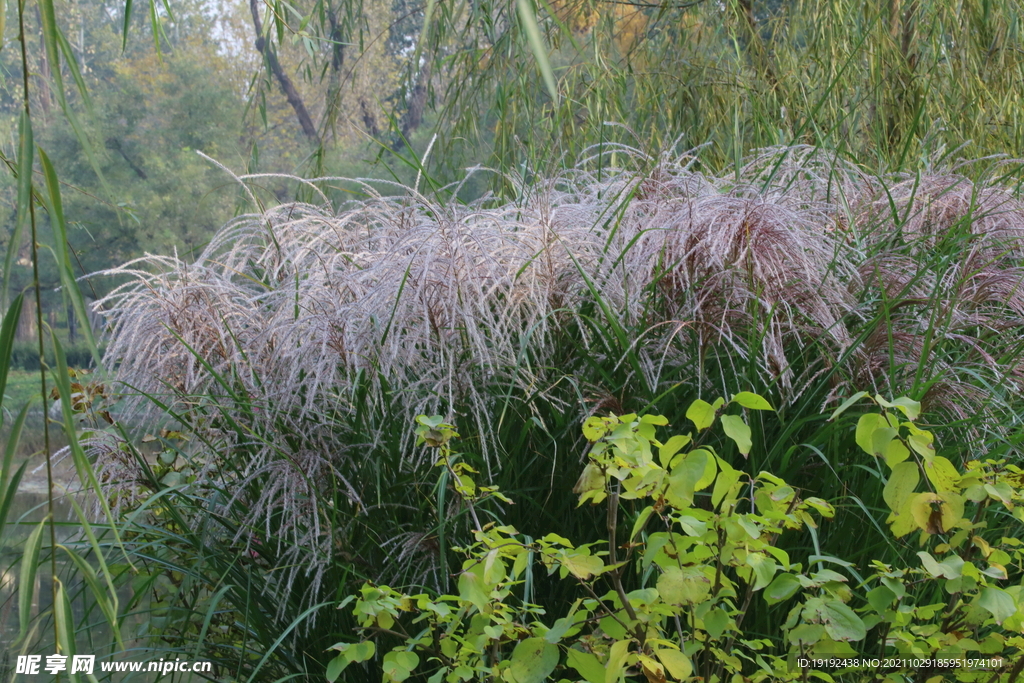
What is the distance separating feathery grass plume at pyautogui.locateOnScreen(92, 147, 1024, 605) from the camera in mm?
1544

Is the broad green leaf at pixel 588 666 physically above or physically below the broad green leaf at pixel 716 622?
below

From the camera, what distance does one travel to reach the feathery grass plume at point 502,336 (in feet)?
5.07

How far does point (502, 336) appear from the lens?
158 cm

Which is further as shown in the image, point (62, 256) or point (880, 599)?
point (880, 599)

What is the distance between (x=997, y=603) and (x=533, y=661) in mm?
582

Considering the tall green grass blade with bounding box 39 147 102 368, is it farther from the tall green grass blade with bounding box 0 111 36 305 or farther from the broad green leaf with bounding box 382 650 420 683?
the broad green leaf with bounding box 382 650 420 683

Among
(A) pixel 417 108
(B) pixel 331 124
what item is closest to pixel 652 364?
(B) pixel 331 124

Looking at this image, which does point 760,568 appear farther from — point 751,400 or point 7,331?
point 7,331

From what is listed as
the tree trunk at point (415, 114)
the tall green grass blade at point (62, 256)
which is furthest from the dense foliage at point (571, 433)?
the tree trunk at point (415, 114)

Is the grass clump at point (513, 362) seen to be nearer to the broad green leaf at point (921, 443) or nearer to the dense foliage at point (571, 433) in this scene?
the dense foliage at point (571, 433)

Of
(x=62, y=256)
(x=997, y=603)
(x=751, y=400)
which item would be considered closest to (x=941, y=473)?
Answer: (x=997, y=603)

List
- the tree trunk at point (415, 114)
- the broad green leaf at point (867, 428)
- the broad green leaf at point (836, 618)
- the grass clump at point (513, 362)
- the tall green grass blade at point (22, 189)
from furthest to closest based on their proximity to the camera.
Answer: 1. the tree trunk at point (415, 114)
2. the grass clump at point (513, 362)
3. the broad green leaf at point (867, 428)
4. the broad green leaf at point (836, 618)
5. the tall green grass blade at point (22, 189)

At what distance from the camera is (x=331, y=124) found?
12.6 feet

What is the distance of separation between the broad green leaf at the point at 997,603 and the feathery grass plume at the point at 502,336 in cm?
50
